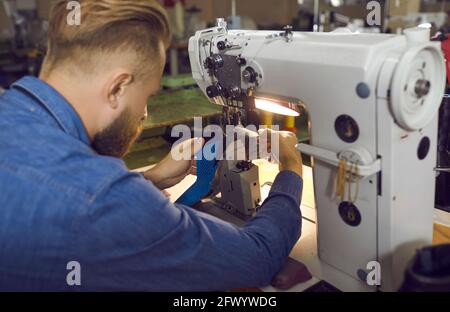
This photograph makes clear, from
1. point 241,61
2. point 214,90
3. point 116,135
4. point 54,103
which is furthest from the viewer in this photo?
point 214,90

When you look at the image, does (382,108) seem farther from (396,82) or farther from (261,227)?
(261,227)

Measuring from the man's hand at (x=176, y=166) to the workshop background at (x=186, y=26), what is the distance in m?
0.90

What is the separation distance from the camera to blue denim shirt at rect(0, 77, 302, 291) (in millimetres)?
843

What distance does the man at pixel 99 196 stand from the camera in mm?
849

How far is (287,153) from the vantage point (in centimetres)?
132

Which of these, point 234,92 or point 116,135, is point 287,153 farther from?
point 116,135

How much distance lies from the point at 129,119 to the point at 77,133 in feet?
0.49

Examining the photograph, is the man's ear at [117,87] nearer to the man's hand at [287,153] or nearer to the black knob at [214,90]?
the black knob at [214,90]

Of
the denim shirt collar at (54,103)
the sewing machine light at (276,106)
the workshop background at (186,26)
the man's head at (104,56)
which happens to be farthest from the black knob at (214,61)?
the workshop background at (186,26)

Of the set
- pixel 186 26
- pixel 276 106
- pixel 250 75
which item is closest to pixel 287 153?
pixel 276 106

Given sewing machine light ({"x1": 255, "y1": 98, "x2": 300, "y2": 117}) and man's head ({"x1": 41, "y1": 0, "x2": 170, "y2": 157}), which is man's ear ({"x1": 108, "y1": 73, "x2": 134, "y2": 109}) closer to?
man's head ({"x1": 41, "y1": 0, "x2": 170, "y2": 157})

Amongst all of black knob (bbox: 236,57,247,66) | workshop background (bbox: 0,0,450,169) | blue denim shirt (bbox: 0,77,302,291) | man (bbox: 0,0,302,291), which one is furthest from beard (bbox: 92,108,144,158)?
workshop background (bbox: 0,0,450,169)

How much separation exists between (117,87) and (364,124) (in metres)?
0.56

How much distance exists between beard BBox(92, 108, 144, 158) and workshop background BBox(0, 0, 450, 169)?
1.27 m
